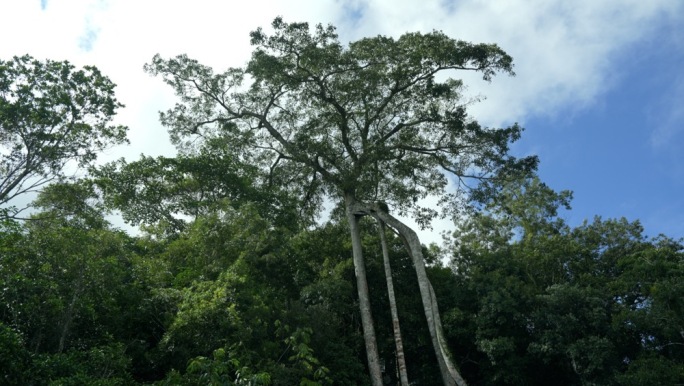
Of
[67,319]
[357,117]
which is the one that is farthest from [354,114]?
[67,319]

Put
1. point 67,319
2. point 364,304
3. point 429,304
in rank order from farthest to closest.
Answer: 1. point 364,304
2. point 429,304
3. point 67,319

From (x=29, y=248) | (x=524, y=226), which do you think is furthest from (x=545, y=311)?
(x=29, y=248)

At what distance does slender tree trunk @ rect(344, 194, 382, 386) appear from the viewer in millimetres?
12086

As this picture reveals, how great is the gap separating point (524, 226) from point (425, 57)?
8.38m

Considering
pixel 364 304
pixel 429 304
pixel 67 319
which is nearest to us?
pixel 67 319

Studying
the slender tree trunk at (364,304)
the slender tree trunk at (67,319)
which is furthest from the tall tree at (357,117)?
the slender tree trunk at (67,319)

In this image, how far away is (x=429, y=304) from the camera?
39.5ft

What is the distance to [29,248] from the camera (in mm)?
9078

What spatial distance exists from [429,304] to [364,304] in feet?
5.12

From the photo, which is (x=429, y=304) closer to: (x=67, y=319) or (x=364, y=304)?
(x=364, y=304)

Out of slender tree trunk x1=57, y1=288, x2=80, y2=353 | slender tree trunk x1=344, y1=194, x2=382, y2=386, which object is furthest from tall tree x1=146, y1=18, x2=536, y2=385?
slender tree trunk x1=57, y1=288, x2=80, y2=353

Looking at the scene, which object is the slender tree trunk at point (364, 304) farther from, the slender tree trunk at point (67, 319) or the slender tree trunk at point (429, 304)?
the slender tree trunk at point (67, 319)

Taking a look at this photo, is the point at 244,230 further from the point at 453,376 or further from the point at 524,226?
the point at 524,226

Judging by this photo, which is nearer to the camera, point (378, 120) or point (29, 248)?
point (29, 248)
